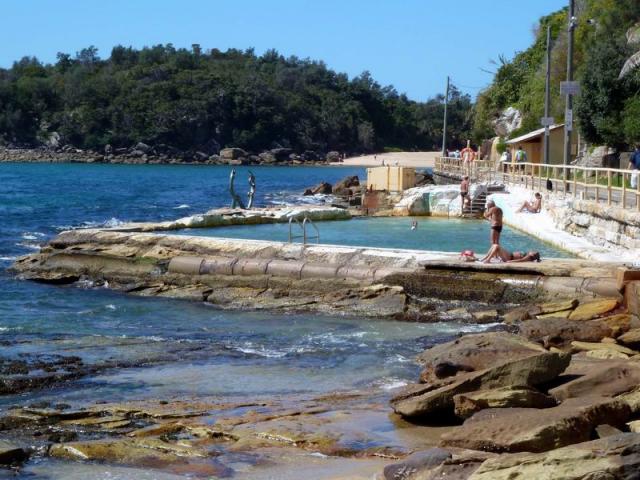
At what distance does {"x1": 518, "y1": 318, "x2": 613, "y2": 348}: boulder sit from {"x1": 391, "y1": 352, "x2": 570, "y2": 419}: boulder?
2.68 m

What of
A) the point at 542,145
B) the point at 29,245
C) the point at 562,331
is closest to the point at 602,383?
the point at 562,331

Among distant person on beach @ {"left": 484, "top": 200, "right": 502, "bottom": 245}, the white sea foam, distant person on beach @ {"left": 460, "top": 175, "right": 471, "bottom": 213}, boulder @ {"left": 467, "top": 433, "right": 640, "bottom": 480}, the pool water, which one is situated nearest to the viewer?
boulder @ {"left": 467, "top": 433, "right": 640, "bottom": 480}

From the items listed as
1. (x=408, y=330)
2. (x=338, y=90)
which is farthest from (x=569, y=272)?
(x=338, y=90)

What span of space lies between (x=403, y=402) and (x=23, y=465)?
144 inches

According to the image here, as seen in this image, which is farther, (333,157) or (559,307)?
(333,157)

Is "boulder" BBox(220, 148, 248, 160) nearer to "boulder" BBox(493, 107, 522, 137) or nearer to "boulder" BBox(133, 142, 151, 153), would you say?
"boulder" BBox(133, 142, 151, 153)

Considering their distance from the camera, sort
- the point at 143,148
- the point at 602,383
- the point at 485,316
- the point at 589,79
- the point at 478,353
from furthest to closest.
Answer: the point at 143,148
the point at 589,79
the point at 485,316
the point at 478,353
the point at 602,383

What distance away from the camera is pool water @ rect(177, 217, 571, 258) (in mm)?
23750

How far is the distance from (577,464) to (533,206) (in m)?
23.1

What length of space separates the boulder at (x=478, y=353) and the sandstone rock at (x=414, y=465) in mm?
2948

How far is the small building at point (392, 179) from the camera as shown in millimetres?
43531

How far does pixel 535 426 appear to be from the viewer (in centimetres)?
848

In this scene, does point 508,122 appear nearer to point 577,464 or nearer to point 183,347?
point 183,347

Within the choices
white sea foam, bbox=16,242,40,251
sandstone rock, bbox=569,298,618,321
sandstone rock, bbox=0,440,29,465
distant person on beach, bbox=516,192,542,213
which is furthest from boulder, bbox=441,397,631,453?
white sea foam, bbox=16,242,40,251
